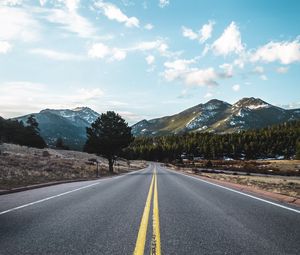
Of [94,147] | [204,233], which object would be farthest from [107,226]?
[94,147]

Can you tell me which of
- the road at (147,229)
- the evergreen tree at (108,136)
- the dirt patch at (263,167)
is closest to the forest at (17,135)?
the dirt patch at (263,167)

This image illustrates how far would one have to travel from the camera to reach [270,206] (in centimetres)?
1179

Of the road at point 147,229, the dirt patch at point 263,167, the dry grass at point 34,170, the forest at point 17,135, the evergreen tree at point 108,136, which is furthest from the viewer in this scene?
the forest at point 17,135

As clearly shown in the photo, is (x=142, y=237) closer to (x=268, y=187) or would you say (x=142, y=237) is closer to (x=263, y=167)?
(x=268, y=187)

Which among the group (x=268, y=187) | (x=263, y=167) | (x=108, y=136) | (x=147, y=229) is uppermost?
(x=108, y=136)

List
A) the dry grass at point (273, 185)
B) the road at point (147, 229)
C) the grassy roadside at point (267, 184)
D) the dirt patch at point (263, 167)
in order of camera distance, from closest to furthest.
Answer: the road at point (147, 229) → the grassy roadside at point (267, 184) → the dry grass at point (273, 185) → the dirt patch at point (263, 167)

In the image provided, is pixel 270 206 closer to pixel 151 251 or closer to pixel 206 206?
pixel 206 206

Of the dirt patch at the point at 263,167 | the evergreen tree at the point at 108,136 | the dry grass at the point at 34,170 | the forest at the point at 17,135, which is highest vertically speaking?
the forest at the point at 17,135

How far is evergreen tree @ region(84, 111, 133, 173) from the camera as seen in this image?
5947 centimetres

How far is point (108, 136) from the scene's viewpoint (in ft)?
198

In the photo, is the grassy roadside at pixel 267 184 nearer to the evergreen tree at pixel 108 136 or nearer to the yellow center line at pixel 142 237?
the yellow center line at pixel 142 237

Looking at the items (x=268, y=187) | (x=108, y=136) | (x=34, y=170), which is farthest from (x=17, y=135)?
(x=268, y=187)

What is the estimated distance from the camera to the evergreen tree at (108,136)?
5947 cm

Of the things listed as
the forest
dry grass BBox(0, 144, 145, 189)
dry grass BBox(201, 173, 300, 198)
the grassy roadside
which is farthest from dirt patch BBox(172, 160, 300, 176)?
the forest
